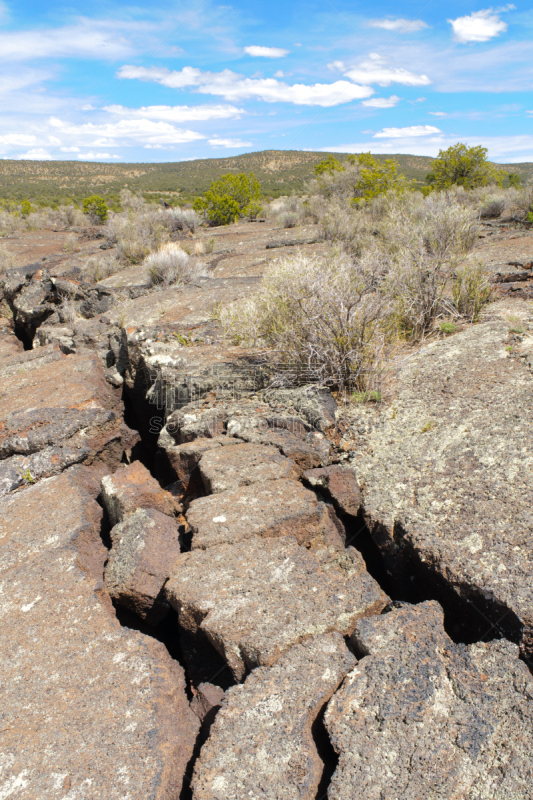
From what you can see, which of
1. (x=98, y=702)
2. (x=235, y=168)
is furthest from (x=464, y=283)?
(x=235, y=168)

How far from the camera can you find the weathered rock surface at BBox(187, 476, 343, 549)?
238 cm

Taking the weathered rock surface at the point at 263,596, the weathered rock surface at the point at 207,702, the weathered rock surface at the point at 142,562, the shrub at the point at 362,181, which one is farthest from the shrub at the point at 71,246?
the weathered rock surface at the point at 207,702

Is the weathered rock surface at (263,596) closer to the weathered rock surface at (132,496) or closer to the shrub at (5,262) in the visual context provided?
the weathered rock surface at (132,496)

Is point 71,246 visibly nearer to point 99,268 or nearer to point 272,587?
point 99,268

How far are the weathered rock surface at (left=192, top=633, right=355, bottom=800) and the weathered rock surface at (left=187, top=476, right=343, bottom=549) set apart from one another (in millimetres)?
675

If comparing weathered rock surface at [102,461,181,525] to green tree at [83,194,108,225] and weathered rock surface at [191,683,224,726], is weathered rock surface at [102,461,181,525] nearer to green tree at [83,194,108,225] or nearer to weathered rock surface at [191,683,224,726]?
weathered rock surface at [191,683,224,726]

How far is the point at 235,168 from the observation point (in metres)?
63.8

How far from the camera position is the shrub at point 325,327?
154 inches

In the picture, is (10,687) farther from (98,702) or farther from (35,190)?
(35,190)

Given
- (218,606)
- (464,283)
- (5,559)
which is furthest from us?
(464,283)

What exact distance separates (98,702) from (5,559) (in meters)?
1.05

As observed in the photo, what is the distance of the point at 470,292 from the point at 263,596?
4.64 metres

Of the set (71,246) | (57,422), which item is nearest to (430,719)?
(57,422)

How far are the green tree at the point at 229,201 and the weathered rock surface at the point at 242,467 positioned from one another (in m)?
17.1
